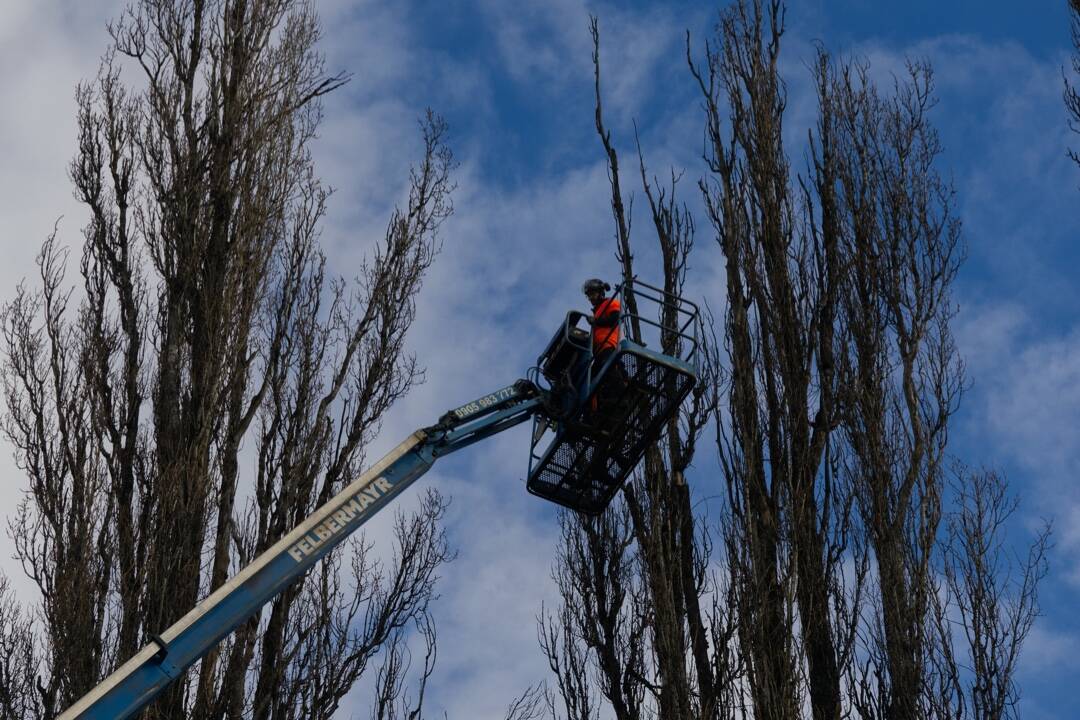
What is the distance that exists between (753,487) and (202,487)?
4351mm

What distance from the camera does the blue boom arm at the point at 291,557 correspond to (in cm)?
625

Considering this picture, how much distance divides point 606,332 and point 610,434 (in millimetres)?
555

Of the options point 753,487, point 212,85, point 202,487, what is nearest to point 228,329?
point 202,487

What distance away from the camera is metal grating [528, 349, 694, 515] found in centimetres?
723

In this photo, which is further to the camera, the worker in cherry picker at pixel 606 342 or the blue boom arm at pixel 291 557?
the worker in cherry picker at pixel 606 342

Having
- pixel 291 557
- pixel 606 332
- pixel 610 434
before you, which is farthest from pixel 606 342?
pixel 291 557

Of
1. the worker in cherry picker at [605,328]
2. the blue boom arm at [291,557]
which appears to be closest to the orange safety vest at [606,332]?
the worker in cherry picker at [605,328]

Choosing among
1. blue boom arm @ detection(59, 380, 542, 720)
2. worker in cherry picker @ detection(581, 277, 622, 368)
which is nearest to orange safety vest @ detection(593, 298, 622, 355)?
worker in cherry picker @ detection(581, 277, 622, 368)

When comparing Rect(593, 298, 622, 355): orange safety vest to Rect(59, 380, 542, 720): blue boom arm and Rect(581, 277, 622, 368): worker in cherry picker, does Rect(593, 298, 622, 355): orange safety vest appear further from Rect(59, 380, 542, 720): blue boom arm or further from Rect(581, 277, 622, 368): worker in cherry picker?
Rect(59, 380, 542, 720): blue boom arm

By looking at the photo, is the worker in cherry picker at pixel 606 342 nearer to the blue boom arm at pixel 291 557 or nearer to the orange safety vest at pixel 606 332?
the orange safety vest at pixel 606 332

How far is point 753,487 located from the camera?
1102 cm

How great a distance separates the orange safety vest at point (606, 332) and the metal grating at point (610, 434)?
197 millimetres

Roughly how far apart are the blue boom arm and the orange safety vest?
0.49m

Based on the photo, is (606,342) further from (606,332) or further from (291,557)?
(291,557)
